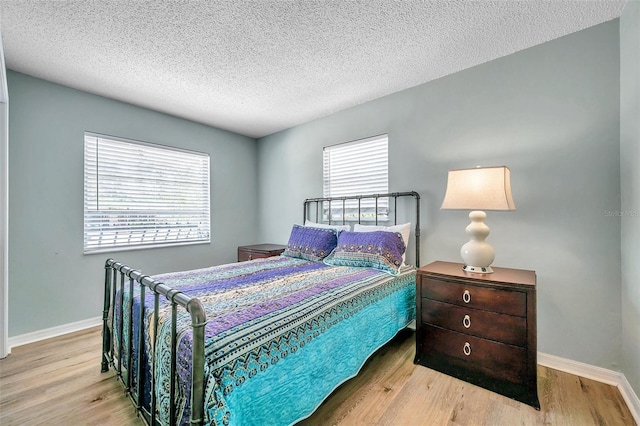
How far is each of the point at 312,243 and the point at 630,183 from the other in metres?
2.31

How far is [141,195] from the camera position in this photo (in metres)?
3.16

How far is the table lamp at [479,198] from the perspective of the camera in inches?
71.4

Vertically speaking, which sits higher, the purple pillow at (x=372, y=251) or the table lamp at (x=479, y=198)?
the table lamp at (x=479, y=198)

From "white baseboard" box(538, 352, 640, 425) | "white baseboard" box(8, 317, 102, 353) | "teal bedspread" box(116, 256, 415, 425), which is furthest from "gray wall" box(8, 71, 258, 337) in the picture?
"white baseboard" box(538, 352, 640, 425)

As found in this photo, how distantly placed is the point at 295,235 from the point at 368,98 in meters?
1.71

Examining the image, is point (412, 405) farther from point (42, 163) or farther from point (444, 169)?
point (42, 163)

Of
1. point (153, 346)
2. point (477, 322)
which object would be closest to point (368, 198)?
point (477, 322)

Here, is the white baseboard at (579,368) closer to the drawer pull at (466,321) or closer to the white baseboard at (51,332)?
the white baseboard at (51,332)

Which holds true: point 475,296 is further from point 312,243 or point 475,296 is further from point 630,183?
point 312,243

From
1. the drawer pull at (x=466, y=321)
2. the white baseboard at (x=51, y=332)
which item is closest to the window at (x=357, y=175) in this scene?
the drawer pull at (x=466, y=321)

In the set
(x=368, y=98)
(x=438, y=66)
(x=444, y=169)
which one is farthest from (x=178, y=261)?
(x=438, y=66)

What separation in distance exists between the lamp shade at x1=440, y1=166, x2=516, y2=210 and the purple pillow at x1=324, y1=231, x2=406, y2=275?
0.60 metres

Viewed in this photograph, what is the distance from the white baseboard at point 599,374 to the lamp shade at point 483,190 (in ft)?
3.92

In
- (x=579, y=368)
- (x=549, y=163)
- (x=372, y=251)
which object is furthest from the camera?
(x=372, y=251)
